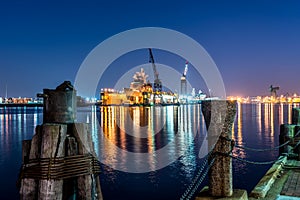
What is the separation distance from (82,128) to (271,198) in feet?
16.7

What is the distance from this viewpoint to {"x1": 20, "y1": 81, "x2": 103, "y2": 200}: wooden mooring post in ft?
13.4

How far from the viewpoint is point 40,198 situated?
4.02 meters

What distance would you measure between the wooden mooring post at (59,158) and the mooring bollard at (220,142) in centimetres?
205

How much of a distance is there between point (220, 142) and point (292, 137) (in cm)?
785

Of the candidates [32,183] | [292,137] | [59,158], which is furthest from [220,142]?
[292,137]

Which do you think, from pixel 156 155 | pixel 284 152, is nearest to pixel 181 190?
pixel 284 152

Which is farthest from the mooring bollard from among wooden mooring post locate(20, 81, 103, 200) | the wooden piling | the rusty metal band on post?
the wooden piling

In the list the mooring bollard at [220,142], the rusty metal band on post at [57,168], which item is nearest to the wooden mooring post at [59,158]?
the rusty metal band on post at [57,168]

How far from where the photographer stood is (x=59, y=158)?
13.6 feet

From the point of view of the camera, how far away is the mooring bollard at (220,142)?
192 inches

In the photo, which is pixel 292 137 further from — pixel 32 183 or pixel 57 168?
pixel 32 183

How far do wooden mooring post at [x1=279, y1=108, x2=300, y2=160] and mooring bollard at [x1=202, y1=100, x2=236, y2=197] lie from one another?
6.86 m

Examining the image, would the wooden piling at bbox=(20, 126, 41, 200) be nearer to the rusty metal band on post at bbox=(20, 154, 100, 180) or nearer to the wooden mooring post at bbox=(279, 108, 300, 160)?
the rusty metal band on post at bbox=(20, 154, 100, 180)

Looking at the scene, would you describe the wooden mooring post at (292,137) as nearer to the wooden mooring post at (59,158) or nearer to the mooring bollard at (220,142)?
the mooring bollard at (220,142)
